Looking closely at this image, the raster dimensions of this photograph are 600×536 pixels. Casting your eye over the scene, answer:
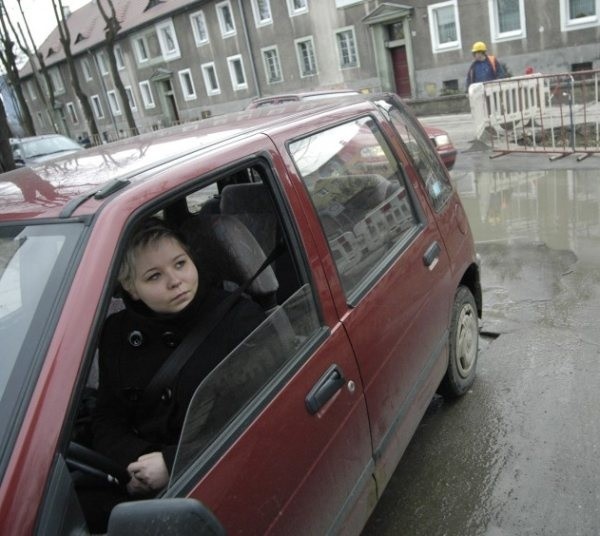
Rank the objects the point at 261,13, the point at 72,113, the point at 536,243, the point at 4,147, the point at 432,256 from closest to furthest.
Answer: the point at 432,256 → the point at 536,243 → the point at 4,147 → the point at 261,13 → the point at 72,113

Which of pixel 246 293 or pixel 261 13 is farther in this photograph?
pixel 261 13

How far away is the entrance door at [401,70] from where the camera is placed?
27766 mm

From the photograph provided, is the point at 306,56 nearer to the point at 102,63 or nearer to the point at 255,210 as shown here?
the point at 102,63

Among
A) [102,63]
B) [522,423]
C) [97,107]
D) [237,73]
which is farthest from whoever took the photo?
[97,107]

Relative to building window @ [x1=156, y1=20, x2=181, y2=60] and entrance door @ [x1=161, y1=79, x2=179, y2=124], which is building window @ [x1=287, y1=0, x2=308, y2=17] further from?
entrance door @ [x1=161, y1=79, x2=179, y2=124]

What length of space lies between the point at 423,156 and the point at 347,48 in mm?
28091

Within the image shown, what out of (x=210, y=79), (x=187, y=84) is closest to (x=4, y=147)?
(x=210, y=79)

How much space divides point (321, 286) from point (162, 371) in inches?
24.9

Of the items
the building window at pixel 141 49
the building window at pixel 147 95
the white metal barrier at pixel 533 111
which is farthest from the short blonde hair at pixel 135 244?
the building window at pixel 147 95

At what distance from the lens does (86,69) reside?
4753 centimetres

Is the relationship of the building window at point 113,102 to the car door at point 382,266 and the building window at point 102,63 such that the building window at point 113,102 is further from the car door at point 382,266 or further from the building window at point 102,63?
the car door at point 382,266

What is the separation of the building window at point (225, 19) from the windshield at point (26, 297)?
3534 cm

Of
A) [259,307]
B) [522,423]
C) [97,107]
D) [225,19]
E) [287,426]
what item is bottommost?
[522,423]

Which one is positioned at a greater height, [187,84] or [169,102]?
[187,84]
